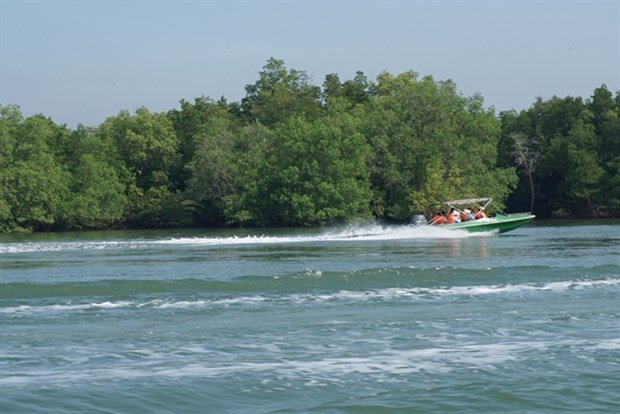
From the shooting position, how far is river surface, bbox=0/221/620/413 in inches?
581

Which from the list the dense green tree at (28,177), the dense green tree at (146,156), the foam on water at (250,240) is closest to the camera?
the foam on water at (250,240)

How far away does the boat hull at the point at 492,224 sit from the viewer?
55.7 meters

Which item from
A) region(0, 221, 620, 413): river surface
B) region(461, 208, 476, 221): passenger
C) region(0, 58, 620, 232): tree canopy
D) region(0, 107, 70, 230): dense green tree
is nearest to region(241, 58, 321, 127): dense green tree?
region(0, 58, 620, 232): tree canopy

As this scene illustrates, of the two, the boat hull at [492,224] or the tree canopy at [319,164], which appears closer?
the boat hull at [492,224]

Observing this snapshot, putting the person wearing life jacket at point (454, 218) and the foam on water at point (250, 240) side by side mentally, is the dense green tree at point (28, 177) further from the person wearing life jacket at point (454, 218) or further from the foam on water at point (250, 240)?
the person wearing life jacket at point (454, 218)

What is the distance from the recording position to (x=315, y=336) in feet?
64.4

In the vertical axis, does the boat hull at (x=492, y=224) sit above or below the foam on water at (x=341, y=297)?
above

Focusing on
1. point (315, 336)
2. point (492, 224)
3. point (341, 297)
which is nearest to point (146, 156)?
point (492, 224)

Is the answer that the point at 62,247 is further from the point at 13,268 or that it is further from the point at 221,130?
the point at 221,130

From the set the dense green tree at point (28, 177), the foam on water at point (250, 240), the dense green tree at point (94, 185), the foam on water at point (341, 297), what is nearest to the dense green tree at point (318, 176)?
the dense green tree at point (94, 185)

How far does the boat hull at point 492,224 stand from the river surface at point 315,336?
17.8 metres

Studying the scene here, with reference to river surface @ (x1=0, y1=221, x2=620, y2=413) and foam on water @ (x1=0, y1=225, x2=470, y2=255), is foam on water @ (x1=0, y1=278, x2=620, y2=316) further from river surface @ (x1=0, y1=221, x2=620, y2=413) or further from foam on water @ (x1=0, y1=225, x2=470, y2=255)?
foam on water @ (x1=0, y1=225, x2=470, y2=255)

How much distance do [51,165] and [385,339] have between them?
71735mm

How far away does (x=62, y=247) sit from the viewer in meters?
51.5
